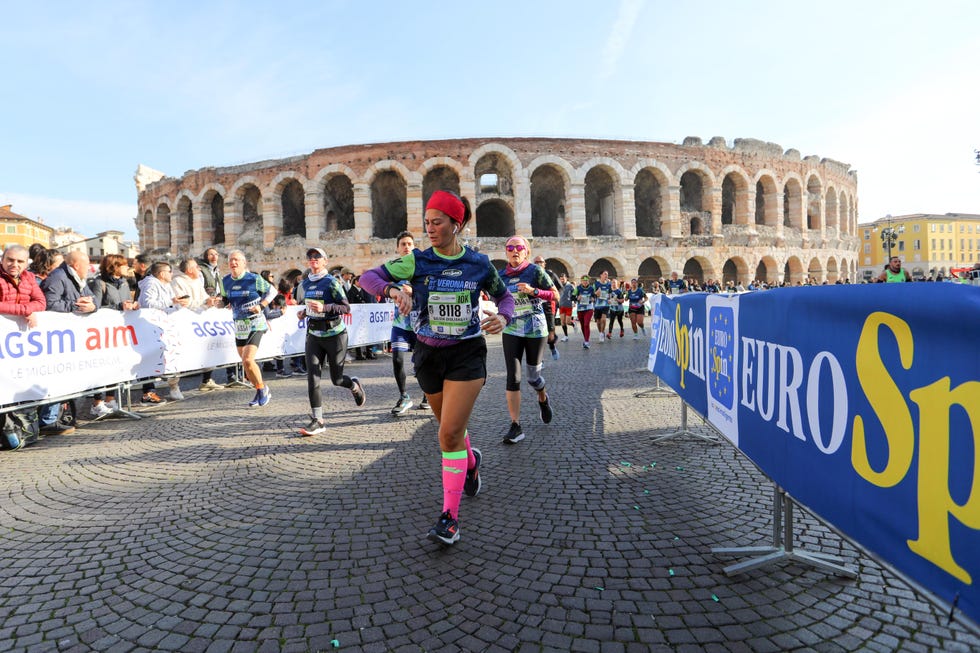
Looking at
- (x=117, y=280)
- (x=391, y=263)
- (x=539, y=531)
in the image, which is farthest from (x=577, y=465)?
(x=117, y=280)

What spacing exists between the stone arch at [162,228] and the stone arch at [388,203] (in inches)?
631

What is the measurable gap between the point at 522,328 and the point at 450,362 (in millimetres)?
2221

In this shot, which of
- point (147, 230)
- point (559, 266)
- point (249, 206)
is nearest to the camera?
point (559, 266)

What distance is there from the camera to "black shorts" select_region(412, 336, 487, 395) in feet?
10.5

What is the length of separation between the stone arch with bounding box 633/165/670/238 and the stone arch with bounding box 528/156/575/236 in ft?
16.4

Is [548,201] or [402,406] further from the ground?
[548,201]

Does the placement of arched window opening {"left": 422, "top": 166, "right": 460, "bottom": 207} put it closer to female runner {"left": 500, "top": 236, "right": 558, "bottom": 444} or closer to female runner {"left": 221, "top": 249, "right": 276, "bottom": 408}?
female runner {"left": 221, "top": 249, "right": 276, "bottom": 408}

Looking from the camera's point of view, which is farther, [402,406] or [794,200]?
[794,200]

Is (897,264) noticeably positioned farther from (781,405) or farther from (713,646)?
(713,646)

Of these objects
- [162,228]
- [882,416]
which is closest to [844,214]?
[882,416]

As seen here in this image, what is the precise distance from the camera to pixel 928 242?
3369 inches

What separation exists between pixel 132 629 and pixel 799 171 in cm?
4155

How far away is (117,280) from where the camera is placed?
7629 mm

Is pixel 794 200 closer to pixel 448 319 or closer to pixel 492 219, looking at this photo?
pixel 492 219
